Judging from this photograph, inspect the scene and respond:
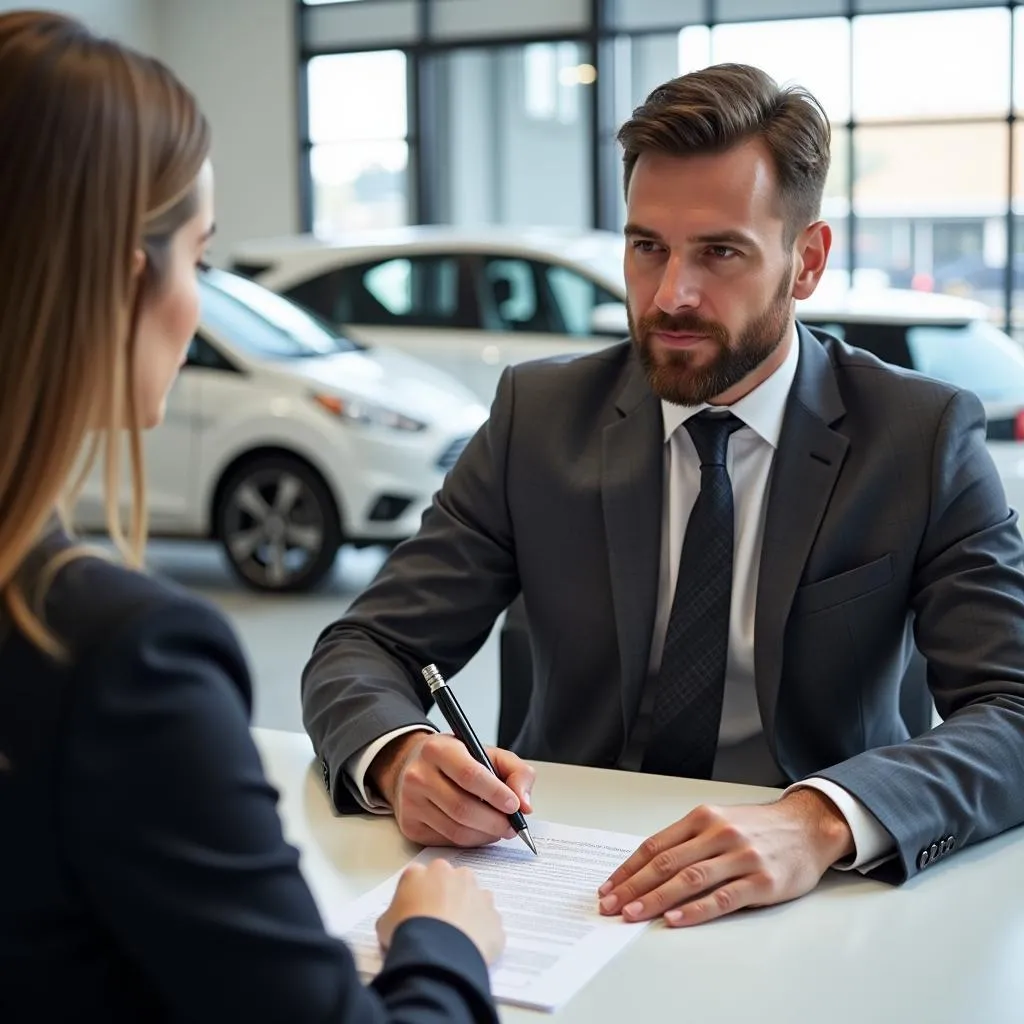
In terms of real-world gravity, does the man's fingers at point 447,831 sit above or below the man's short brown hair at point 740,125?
below

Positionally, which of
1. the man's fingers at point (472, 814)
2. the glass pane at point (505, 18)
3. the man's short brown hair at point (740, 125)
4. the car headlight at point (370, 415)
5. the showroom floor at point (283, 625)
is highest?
the glass pane at point (505, 18)

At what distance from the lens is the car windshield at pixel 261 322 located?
6.30 meters

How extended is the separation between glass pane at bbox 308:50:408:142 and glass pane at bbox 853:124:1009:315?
11.8 feet

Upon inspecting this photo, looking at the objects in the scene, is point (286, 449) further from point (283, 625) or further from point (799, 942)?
point (799, 942)

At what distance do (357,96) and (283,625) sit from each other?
25.1 feet

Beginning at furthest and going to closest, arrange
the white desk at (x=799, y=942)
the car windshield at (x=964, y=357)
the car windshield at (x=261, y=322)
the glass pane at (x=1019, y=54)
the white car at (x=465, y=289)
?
the glass pane at (x=1019, y=54), the white car at (x=465, y=289), the car windshield at (x=261, y=322), the car windshield at (x=964, y=357), the white desk at (x=799, y=942)

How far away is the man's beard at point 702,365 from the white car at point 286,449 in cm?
405

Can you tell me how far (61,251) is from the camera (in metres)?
0.90

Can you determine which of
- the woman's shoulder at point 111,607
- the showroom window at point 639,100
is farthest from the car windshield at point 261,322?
the woman's shoulder at point 111,607

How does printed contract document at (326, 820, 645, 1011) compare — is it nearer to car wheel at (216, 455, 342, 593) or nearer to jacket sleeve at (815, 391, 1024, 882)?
jacket sleeve at (815, 391, 1024, 882)

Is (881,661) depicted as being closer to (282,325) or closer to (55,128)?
(55,128)

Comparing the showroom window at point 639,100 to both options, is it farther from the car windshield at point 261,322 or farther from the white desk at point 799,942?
the white desk at point 799,942

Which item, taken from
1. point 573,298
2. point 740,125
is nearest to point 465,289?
point 573,298

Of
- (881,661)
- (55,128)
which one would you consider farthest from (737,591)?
(55,128)
